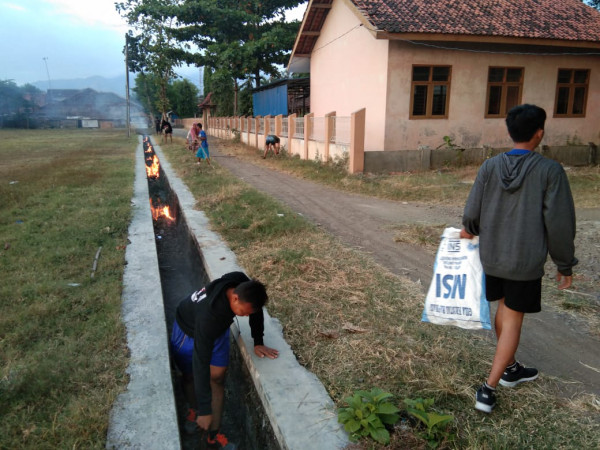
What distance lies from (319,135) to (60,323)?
38.0ft

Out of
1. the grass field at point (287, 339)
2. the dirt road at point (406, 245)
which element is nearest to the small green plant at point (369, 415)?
the grass field at point (287, 339)

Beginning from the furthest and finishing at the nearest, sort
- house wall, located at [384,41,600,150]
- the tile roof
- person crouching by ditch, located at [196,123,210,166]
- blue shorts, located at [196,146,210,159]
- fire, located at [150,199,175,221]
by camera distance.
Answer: blue shorts, located at [196,146,210,159] → person crouching by ditch, located at [196,123,210,166] → house wall, located at [384,41,600,150] → the tile roof → fire, located at [150,199,175,221]

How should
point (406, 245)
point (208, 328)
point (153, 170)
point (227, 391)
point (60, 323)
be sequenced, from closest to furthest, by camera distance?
point (208, 328) → point (60, 323) → point (227, 391) → point (406, 245) → point (153, 170)

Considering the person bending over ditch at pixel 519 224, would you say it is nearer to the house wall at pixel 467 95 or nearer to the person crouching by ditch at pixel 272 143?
the house wall at pixel 467 95

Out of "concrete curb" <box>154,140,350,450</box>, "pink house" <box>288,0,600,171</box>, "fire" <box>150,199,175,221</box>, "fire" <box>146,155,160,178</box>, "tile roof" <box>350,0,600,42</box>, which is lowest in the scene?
"fire" <box>150,199,175,221</box>

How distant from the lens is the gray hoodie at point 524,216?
7.30ft

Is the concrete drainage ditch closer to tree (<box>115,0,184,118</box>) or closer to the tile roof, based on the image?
the tile roof

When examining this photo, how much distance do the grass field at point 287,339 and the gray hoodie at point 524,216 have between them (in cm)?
82

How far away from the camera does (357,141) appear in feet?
37.9

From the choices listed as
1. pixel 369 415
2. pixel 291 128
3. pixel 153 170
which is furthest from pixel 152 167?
pixel 369 415

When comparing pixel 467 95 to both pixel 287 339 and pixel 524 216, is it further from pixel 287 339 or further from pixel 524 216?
pixel 524 216

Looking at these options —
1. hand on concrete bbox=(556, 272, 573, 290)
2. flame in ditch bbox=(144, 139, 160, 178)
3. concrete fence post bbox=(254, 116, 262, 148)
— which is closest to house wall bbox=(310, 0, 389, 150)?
concrete fence post bbox=(254, 116, 262, 148)

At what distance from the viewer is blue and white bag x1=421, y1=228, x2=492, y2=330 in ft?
8.52

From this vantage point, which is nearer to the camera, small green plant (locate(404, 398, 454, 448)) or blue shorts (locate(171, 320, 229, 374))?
small green plant (locate(404, 398, 454, 448))
